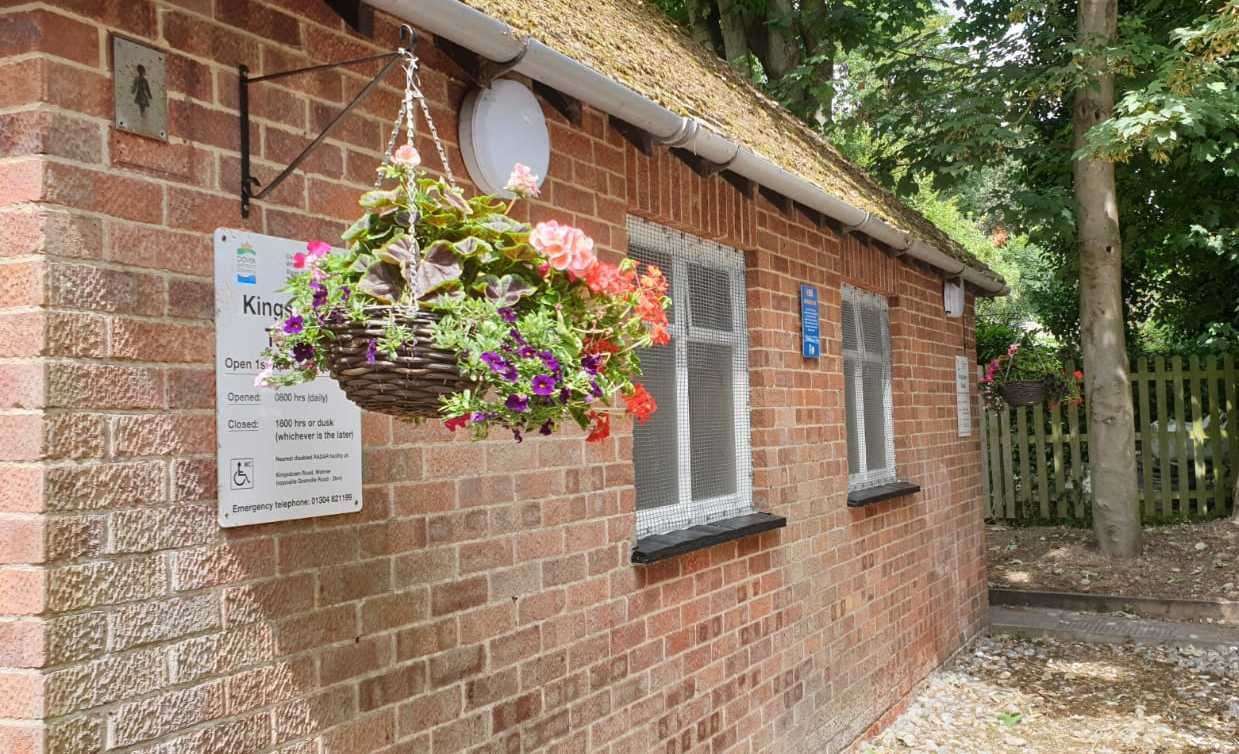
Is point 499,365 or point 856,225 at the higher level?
point 856,225

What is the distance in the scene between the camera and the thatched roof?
378cm

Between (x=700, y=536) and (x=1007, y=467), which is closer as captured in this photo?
(x=700, y=536)

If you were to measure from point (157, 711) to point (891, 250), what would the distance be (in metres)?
5.62

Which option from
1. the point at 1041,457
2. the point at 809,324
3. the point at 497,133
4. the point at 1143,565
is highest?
the point at 497,133

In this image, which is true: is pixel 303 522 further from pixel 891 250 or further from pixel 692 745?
pixel 891 250

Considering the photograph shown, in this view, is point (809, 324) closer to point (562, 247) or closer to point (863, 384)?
point (863, 384)

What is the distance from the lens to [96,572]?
2.09m

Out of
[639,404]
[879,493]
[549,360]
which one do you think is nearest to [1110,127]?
[879,493]

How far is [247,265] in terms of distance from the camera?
2.45m

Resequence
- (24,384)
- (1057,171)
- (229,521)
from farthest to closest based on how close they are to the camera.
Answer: (1057,171)
(229,521)
(24,384)

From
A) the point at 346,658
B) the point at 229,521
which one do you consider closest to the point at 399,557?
the point at 346,658

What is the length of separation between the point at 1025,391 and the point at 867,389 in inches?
119

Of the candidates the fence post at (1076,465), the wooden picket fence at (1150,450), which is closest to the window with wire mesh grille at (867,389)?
the wooden picket fence at (1150,450)

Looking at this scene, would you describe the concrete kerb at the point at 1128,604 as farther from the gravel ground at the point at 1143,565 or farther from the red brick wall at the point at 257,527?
the red brick wall at the point at 257,527
